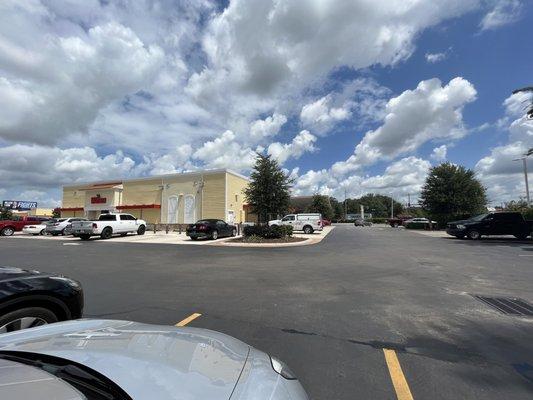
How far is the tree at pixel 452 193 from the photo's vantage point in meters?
36.4

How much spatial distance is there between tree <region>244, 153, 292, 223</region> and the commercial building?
1130 cm

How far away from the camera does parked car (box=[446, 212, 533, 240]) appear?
24.1 m

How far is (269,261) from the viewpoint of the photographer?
43.9 feet

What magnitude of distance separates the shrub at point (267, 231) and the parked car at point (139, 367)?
21.8m

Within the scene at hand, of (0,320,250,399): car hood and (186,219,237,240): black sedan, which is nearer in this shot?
(0,320,250,399): car hood

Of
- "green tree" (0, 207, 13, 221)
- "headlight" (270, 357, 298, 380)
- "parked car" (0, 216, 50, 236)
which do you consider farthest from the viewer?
"green tree" (0, 207, 13, 221)

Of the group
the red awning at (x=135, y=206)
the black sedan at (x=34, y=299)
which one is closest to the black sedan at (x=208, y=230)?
the red awning at (x=135, y=206)

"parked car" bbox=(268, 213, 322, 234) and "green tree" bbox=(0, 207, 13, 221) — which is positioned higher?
"green tree" bbox=(0, 207, 13, 221)

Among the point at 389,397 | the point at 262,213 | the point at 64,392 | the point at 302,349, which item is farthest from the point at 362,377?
the point at 262,213

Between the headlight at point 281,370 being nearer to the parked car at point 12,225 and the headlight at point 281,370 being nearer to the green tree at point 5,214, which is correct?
the parked car at point 12,225

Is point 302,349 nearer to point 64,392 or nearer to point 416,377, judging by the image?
point 416,377

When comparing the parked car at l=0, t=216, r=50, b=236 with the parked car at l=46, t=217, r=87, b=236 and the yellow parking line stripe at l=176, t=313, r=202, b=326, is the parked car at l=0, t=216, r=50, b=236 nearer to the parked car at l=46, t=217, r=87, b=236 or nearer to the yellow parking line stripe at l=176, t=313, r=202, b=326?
the parked car at l=46, t=217, r=87, b=236

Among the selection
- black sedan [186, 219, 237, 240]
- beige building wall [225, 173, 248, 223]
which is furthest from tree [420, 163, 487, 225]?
black sedan [186, 219, 237, 240]

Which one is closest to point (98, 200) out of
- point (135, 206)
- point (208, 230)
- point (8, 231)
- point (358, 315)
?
point (135, 206)
